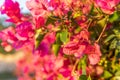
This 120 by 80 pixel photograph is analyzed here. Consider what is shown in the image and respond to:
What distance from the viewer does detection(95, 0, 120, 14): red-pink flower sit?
4.28 feet

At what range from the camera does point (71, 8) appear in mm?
1352

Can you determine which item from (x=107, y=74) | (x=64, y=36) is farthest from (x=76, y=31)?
(x=107, y=74)

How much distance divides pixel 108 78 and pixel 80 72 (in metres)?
0.13

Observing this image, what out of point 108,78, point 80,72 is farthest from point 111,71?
point 80,72

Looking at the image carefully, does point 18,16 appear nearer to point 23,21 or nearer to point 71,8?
point 23,21

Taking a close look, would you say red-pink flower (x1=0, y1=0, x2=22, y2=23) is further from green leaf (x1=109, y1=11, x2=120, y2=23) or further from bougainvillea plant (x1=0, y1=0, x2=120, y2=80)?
green leaf (x1=109, y1=11, x2=120, y2=23)

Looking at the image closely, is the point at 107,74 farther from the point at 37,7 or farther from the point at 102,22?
the point at 37,7

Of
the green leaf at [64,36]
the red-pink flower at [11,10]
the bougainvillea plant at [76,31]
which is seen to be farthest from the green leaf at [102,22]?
the red-pink flower at [11,10]

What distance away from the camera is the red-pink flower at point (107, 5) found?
4.28ft

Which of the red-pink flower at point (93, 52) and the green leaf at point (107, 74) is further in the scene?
the green leaf at point (107, 74)

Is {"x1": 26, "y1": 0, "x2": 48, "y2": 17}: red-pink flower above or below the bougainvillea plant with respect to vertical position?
above

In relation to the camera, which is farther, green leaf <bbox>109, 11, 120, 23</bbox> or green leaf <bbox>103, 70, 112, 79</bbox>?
green leaf <bbox>103, 70, 112, 79</bbox>

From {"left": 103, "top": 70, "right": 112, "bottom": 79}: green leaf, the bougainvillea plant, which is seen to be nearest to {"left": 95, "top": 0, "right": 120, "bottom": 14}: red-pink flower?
the bougainvillea plant

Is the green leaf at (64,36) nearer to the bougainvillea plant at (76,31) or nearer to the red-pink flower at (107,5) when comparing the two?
the bougainvillea plant at (76,31)
